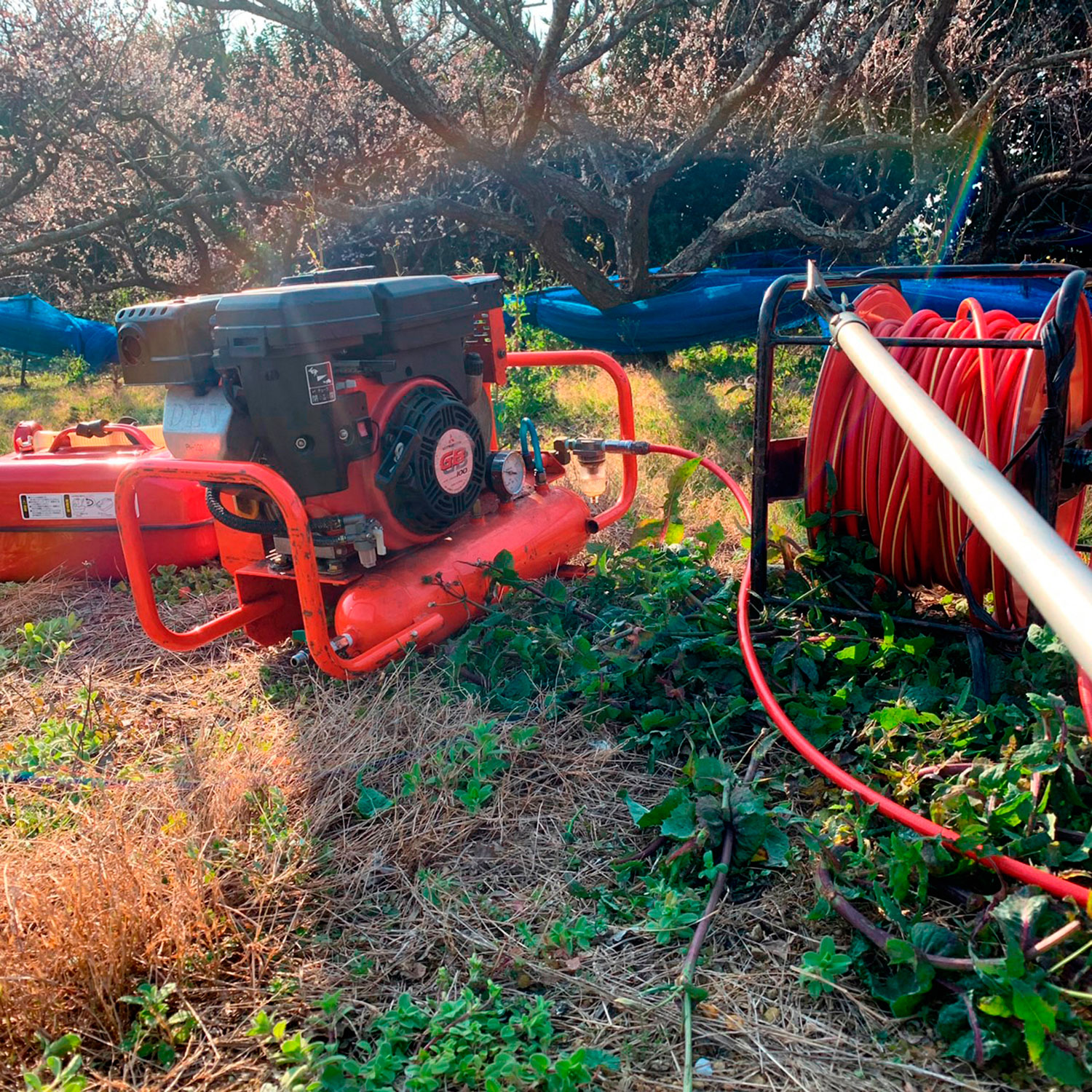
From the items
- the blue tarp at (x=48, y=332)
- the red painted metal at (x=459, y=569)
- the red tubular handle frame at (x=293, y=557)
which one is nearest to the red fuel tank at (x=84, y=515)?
the red tubular handle frame at (x=293, y=557)

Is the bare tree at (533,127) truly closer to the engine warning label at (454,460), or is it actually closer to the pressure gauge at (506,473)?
the pressure gauge at (506,473)

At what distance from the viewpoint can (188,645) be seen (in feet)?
9.75

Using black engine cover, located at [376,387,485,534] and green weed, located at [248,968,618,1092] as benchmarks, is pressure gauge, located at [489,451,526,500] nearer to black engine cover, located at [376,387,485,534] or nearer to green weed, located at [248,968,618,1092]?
black engine cover, located at [376,387,485,534]

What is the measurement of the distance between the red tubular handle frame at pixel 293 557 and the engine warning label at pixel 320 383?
251 mm

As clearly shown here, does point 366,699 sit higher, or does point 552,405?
point 552,405

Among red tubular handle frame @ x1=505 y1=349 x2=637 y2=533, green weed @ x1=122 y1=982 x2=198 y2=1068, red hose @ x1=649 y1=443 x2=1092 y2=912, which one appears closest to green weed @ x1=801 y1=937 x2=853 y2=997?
red hose @ x1=649 y1=443 x2=1092 y2=912

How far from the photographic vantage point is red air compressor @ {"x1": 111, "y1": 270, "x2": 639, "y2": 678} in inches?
107

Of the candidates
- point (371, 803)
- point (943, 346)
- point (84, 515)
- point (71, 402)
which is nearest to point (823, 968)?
point (371, 803)

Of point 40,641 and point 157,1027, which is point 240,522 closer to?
point 40,641

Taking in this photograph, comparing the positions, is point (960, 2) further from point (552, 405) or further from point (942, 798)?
point (942, 798)

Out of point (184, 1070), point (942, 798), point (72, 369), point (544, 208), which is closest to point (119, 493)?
point (184, 1070)

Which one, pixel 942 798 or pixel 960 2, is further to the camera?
pixel 960 2

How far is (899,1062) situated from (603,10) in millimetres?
7994

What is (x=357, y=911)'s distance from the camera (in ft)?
6.96
